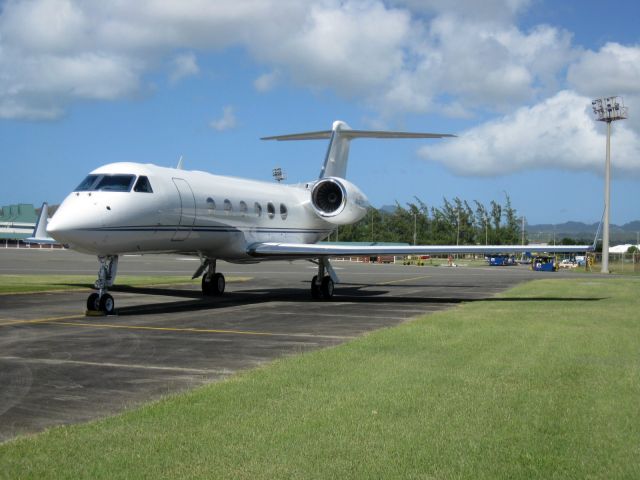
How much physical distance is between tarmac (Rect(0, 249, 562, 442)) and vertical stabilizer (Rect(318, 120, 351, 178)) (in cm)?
580

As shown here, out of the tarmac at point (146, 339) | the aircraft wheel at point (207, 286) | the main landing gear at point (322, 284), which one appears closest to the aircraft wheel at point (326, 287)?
the main landing gear at point (322, 284)

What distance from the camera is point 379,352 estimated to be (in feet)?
31.9

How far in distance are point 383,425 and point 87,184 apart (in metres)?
11.9

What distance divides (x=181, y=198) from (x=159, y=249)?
1.39m

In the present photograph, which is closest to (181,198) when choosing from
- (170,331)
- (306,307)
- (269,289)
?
(306,307)

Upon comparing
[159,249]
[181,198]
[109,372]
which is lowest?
[109,372]

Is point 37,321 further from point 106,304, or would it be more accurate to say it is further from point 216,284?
point 216,284

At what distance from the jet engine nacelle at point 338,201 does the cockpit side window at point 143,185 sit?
873 cm

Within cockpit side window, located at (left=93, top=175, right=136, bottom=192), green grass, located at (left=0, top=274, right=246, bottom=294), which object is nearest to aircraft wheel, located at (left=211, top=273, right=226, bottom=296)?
green grass, located at (left=0, top=274, right=246, bottom=294)

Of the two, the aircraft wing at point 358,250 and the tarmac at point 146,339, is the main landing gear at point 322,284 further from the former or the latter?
the aircraft wing at point 358,250

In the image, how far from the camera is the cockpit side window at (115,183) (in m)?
15.8

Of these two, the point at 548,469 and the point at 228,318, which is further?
the point at 228,318

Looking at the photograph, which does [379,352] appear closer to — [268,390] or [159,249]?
[268,390]

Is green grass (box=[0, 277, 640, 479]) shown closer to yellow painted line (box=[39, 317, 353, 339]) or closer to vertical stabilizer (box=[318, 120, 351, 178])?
yellow painted line (box=[39, 317, 353, 339])
